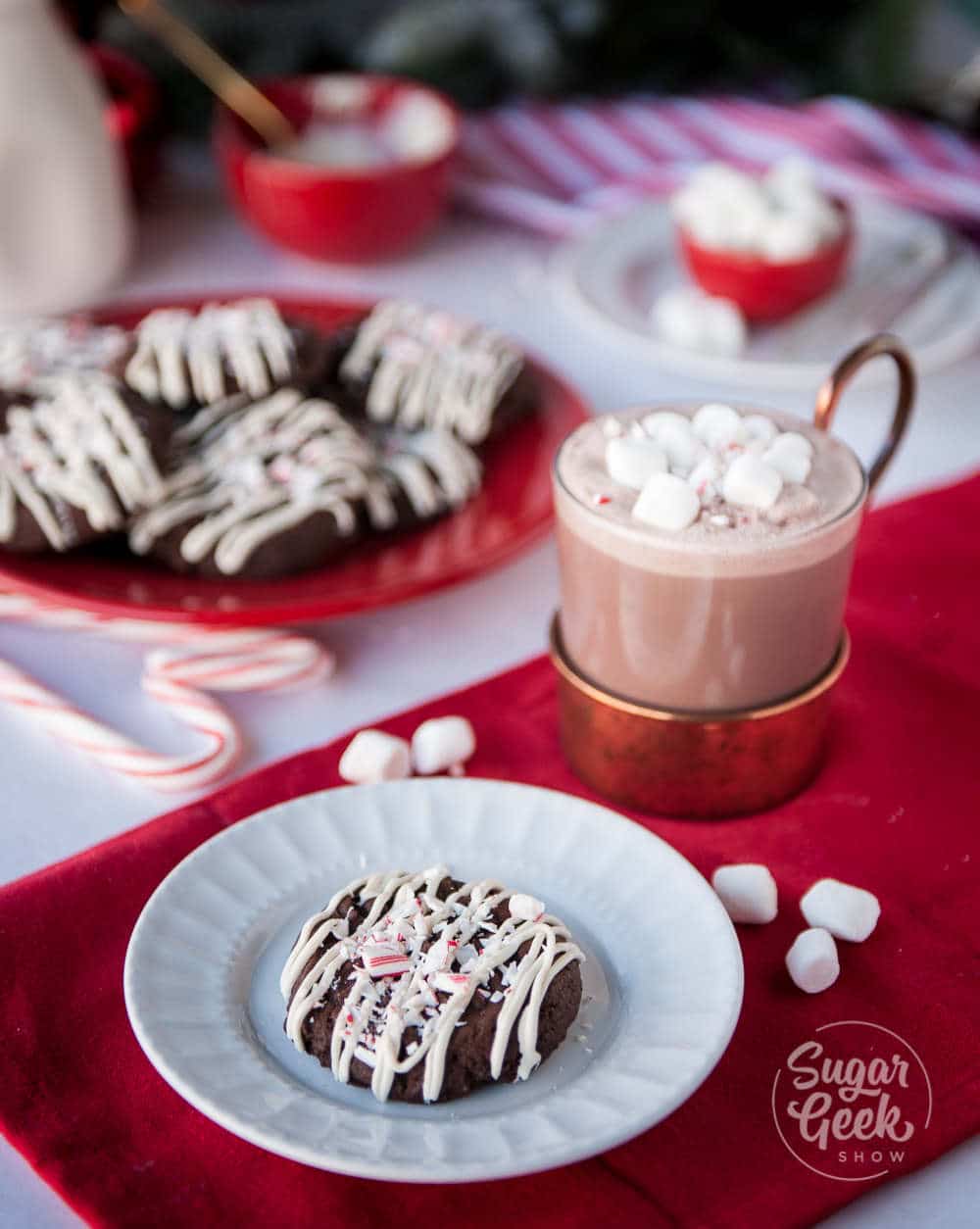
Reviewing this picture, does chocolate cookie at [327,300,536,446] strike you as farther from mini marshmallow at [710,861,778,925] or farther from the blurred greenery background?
the blurred greenery background

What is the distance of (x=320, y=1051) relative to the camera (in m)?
0.68

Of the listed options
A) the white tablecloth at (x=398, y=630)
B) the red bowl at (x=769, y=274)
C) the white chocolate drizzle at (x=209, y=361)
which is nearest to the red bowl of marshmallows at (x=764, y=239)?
the red bowl at (x=769, y=274)

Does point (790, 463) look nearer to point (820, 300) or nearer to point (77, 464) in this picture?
point (77, 464)

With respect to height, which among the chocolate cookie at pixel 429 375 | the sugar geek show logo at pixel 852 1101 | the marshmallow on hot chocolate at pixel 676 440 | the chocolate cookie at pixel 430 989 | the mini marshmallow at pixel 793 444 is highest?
the mini marshmallow at pixel 793 444

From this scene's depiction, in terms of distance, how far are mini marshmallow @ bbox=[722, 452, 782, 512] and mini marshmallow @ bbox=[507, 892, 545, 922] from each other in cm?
24

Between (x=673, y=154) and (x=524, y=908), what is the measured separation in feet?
4.45

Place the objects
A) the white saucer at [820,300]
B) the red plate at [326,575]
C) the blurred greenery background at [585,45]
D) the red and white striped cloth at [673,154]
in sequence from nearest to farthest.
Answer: the red plate at [326,575]
the white saucer at [820,300]
the red and white striped cloth at [673,154]
the blurred greenery background at [585,45]

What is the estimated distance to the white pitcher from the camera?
139cm

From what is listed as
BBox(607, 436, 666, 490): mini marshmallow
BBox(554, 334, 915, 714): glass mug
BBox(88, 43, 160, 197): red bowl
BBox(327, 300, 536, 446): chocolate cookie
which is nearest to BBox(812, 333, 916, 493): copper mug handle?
BBox(554, 334, 915, 714): glass mug

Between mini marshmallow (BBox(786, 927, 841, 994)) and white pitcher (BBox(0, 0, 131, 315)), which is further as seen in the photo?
white pitcher (BBox(0, 0, 131, 315))

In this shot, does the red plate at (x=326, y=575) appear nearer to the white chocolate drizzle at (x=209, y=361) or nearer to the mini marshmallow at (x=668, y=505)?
the white chocolate drizzle at (x=209, y=361)

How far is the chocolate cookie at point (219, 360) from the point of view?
118cm

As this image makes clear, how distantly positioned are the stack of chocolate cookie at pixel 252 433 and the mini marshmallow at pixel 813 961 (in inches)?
18.8

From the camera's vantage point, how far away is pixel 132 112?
166 cm
